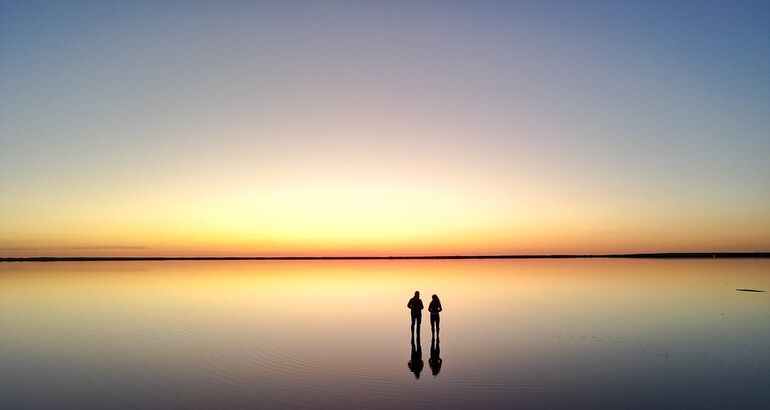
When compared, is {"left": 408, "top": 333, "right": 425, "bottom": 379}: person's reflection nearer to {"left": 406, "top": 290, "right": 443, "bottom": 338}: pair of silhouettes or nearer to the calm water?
the calm water

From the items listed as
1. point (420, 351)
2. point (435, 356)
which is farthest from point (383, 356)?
point (435, 356)

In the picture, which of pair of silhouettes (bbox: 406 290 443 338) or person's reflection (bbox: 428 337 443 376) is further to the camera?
pair of silhouettes (bbox: 406 290 443 338)

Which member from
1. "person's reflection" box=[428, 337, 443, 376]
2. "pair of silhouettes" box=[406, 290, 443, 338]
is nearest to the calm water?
"person's reflection" box=[428, 337, 443, 376]

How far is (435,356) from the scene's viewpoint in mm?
20094

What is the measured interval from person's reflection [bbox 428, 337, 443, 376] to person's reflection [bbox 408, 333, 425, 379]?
1.17 ft

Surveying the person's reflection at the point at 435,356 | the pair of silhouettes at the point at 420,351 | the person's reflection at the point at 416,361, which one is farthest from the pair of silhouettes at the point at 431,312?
the person's reflection at the point at 416,361

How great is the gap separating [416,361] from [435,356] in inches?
48.3

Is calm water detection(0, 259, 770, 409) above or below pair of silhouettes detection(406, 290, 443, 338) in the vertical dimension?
below

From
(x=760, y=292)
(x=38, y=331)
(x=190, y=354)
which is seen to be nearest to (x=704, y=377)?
(x=190, y=354)

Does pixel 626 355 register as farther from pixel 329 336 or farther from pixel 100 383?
pixel 100 383

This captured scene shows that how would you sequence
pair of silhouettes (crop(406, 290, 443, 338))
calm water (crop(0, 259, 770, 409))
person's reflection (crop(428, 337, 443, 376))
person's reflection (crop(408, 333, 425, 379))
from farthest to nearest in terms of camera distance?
pair of silhouettes (crop(406, 290, 443, 338)) → person's reflection (crop(428, 337, 443, 376)) → person's reflection (crop(408, 333, 425, 379)) → calm water (crop(0, 259, 770, 409))

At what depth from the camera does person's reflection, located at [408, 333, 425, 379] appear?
17.5 metres

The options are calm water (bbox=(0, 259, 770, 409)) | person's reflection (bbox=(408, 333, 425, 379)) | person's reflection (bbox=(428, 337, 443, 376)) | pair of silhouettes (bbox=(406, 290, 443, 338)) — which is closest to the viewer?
calm water (bbox=(0, 259, 770, 409))

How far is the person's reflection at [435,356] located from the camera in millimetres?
17953
